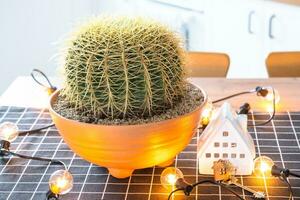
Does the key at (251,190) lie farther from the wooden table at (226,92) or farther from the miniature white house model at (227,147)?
the wooden table at (226,92)

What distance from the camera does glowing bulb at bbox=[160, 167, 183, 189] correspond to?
3.31ft

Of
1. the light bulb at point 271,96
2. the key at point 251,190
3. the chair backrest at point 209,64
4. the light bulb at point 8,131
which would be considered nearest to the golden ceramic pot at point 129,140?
the key at point 251,190

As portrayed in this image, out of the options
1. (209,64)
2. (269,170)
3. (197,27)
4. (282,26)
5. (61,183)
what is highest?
(197,27)

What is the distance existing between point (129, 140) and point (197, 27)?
6.86 ft

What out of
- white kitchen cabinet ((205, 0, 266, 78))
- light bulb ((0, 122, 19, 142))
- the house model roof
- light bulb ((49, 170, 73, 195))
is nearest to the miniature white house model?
the house model roof

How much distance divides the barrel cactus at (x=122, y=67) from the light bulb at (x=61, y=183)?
0.43 feet

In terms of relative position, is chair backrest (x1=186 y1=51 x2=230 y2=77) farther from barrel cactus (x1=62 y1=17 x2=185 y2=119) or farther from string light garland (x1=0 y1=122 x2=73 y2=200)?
barrel cactus (x1=62 y1=17 x2=185 y2=119)

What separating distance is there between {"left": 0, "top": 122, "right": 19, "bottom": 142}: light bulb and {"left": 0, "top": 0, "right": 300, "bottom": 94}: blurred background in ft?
4.36

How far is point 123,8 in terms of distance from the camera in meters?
3.22

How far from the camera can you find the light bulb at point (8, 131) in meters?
1.20

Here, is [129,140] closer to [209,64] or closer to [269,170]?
[269,170]

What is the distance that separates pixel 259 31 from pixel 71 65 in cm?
181

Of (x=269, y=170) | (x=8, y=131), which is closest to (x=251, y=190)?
(x=269, y=170)

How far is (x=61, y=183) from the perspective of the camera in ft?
3.20
